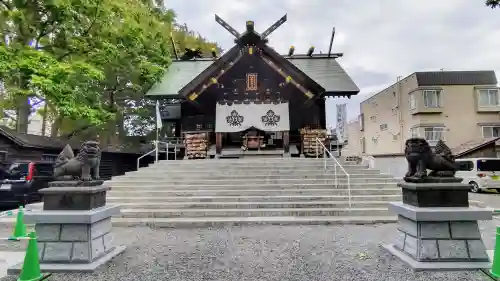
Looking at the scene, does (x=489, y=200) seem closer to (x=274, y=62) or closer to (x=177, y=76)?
(x=274, y=62)

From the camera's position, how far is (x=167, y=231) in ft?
22.0

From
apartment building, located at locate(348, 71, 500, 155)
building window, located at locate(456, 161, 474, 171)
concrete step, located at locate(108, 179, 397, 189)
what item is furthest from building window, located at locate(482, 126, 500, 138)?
concrete step, located at locate(108, 179, 397, 189)

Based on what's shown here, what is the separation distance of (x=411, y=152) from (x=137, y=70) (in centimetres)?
1461

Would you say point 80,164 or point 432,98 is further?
point 432,98

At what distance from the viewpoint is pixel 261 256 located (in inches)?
183

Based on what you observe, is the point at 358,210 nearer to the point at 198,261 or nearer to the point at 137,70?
the point at 198,261

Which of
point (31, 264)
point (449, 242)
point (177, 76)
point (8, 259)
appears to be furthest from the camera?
point (177, 76)

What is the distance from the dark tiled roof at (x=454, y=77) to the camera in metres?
21.2

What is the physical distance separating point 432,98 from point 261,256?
21739 mm

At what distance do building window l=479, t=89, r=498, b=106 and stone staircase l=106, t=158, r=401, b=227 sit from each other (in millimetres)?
17034

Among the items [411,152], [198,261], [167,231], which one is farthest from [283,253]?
[167,231]

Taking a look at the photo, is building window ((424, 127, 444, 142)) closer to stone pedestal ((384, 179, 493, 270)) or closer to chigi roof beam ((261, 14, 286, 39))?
chigi roof beam ((261, 14, 286, 39))

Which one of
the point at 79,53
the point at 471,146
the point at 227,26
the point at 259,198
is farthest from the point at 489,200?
the point at 79,53

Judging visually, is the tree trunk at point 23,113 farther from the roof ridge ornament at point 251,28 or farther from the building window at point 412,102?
the building window at point 412,102
